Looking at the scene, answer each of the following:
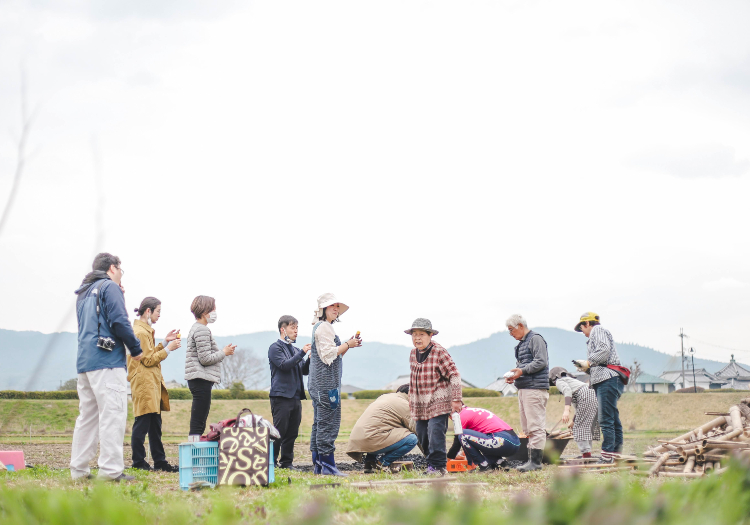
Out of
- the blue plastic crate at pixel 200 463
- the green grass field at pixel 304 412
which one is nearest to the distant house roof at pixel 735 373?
the green grass field at pixel 304 412

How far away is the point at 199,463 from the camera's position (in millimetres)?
5887

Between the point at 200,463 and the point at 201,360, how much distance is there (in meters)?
2.23

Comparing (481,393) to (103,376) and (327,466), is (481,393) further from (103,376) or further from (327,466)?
(103,376)

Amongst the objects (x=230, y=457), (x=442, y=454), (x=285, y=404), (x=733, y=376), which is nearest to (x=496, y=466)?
(x=442, y=454)

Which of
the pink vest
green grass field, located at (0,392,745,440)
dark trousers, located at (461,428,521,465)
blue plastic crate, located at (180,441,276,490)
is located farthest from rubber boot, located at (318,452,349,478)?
green grass field, located at (0,392,745,440)

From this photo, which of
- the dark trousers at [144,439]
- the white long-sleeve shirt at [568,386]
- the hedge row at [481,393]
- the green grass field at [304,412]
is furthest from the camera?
the hedge row at [481,393]

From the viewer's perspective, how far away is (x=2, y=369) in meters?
1.88

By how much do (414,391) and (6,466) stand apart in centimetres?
492

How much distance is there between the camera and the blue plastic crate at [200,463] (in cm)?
576

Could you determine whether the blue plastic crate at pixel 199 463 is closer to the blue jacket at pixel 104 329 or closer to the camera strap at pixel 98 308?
the blue jacket at pixel 104 329

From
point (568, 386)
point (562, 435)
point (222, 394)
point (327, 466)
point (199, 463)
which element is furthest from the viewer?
point (222, 394)

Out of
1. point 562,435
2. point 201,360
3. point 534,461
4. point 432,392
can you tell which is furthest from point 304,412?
point 432,392

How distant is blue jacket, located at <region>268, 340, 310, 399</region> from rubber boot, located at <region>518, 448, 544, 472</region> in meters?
3.03

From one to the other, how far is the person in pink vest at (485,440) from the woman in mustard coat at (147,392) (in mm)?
3721
